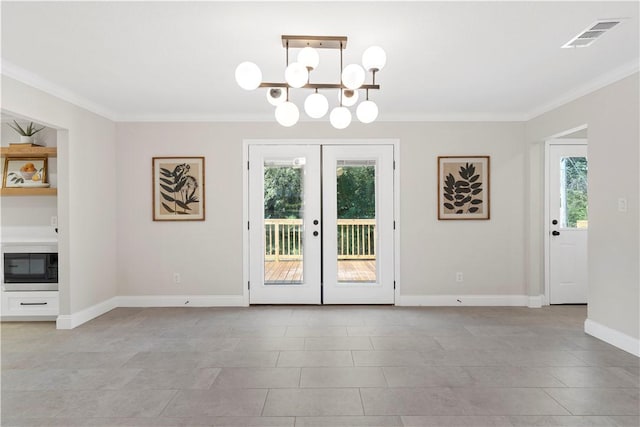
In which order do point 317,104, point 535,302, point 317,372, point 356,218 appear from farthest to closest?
point 356,218
point 535,302
point 317,372
point 317,104

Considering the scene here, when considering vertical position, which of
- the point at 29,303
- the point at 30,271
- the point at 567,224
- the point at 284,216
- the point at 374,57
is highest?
the point at 374,57

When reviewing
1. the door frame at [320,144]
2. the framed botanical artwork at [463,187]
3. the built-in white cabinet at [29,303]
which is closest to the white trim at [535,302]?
the framed botanical artwork at [463,187]

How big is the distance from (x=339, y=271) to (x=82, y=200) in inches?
122

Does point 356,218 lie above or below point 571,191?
below

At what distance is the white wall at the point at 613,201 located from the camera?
329cm

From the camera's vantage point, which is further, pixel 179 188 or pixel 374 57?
pixel 179 188

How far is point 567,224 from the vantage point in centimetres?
511

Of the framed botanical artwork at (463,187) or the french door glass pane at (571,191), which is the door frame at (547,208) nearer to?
the french door glass pane at (571,191)

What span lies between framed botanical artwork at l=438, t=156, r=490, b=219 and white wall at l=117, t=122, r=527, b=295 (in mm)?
90

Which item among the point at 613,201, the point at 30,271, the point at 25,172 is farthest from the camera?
the point at 25,172

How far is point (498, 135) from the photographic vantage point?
16.4ft

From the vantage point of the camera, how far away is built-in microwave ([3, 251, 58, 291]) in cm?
429

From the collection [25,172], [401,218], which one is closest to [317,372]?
[401,218]

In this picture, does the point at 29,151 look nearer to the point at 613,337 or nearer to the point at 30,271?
the point at 30,271
